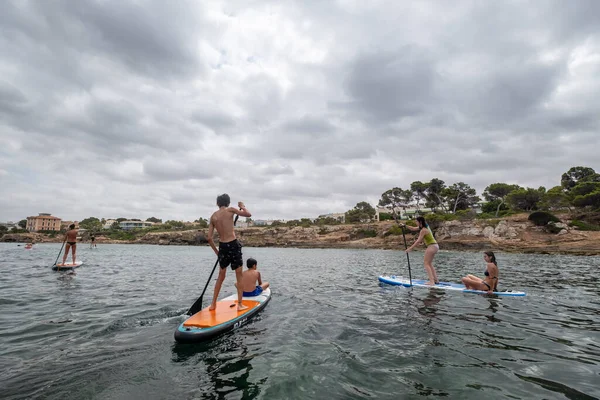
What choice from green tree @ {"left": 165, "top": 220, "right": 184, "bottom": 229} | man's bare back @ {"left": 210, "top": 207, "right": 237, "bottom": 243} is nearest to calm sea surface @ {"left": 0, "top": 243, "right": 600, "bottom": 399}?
man's bare back @ {"left": 210, "top": 207, "right": 237, "bottom": 243}

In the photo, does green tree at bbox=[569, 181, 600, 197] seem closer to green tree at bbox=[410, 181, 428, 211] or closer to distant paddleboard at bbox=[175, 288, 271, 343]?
green tree at bbox=[410, 181, 428, 211]

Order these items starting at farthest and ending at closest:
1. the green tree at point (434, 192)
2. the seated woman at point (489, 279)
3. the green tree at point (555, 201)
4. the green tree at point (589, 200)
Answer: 1. the green tree at point (434, 192)
2. the green tree at point (555, 201)
3. the green tree at point (589, 200)
4. the seated woman at point (489, 279)

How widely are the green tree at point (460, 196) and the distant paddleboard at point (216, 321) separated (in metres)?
87.6

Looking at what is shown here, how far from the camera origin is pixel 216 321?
6793mm

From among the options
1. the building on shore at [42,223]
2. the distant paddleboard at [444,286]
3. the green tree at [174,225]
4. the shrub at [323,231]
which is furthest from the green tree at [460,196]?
the building on shore at [42,223]

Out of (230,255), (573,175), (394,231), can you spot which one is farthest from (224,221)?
(573,175)

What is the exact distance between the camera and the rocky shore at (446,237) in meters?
39.1

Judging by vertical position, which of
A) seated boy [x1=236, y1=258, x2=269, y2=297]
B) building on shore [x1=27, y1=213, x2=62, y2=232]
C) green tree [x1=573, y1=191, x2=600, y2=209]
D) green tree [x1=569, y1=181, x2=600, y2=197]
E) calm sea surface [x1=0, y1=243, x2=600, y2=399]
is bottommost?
calm sea surface [x1=0, y1=243, x2=600, y2=399]

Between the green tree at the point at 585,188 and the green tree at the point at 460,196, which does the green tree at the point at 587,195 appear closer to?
the green tree at the point at 585,188

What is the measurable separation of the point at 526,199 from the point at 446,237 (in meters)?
21.4

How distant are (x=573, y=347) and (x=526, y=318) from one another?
2.32 m

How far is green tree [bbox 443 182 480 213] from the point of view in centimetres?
8475

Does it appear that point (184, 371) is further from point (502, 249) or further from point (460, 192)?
point (460, 192)

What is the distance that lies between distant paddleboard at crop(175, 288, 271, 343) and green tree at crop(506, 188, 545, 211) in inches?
2723
